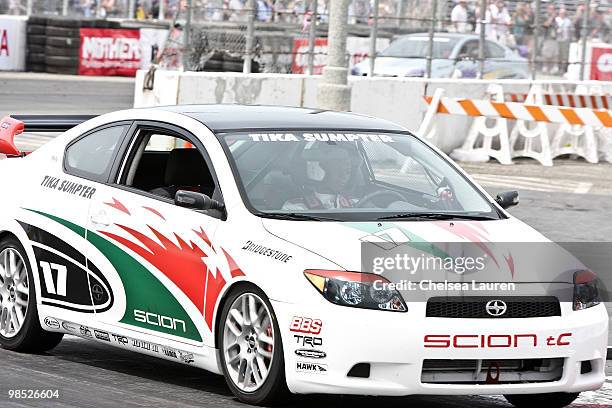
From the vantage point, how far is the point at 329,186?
7.51 m

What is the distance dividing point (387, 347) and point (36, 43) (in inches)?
1287

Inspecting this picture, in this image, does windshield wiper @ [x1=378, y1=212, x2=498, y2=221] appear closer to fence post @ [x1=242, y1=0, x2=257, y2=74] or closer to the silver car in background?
fence post @ [x1=242, y1=0, x2=257, y2=74]

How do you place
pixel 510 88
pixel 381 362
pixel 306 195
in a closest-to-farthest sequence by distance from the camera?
pixel 381 362 < pixel 306 195 < pixel 510 88

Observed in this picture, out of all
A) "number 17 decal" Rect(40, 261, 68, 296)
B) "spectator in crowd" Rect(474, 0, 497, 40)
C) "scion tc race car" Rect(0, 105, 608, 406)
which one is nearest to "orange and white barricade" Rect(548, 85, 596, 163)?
"spectator in crowd" Rect(474, 0, 497, 40)

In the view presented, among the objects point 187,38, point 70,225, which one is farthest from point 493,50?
point 70,225

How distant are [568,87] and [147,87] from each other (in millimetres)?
7168

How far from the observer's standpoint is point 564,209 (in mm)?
17062

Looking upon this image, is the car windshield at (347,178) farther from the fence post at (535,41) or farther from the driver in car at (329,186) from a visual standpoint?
the fence post at (535,41)

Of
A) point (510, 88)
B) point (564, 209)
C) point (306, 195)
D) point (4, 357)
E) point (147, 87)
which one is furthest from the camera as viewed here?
point (510, 88)

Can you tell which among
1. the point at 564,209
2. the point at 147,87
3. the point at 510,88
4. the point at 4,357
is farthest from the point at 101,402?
the point at 510,88

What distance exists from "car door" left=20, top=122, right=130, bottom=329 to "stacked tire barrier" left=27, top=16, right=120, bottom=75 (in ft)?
97.7

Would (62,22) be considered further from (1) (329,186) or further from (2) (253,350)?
(2) (253,350)

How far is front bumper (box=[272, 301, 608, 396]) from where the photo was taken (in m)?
6.40

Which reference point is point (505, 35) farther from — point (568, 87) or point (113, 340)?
point (113, 340)
